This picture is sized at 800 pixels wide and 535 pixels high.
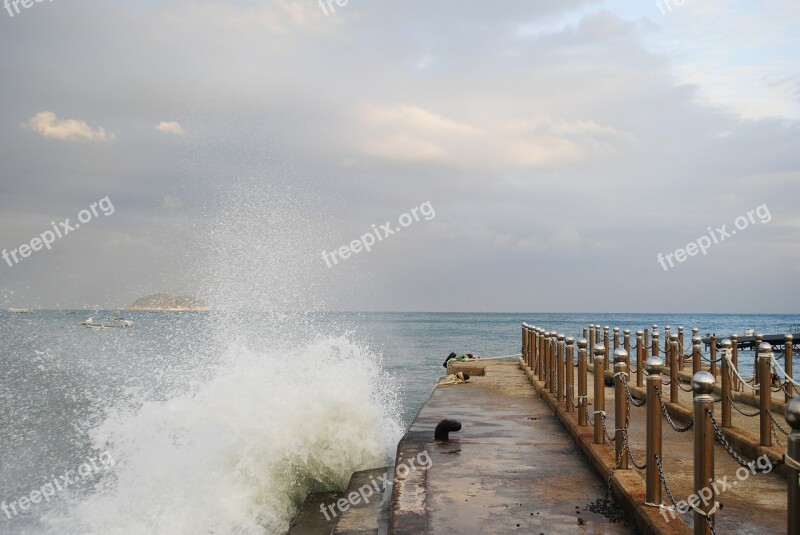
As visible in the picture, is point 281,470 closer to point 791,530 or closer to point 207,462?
point 207,462

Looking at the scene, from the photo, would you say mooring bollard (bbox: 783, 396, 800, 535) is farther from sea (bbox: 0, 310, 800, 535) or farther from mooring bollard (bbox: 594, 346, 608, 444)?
sea (bbox: 0, 310, 800, 535)

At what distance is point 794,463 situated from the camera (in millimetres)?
2805

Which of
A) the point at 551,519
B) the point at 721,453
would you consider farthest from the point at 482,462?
the point at 721,453

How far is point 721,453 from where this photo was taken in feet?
25.7

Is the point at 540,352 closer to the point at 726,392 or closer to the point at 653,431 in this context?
the point at 726,392

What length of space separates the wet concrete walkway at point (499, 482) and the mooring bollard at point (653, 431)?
0.39m

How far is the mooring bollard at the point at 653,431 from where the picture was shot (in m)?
5.16

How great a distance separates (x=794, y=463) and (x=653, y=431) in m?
2.46

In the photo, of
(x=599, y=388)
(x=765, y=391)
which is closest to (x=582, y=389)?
(x=599, y=388)

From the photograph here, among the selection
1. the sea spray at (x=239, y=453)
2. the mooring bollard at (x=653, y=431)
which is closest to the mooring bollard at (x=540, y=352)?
the sea spray at (x=239, y=453)

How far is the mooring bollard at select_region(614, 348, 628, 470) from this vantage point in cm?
630

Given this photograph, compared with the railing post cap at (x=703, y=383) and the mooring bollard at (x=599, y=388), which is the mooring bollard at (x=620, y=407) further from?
the railing post cap at (x=703, y=383)

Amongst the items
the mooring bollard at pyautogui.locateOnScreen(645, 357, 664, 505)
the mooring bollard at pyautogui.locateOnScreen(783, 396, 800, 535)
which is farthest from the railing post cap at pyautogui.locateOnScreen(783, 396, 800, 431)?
the mooring bollard at pyautogui.locateOnScreen(645, 357, 664, 505)

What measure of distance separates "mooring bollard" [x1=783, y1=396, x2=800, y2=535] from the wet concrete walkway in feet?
8.57
